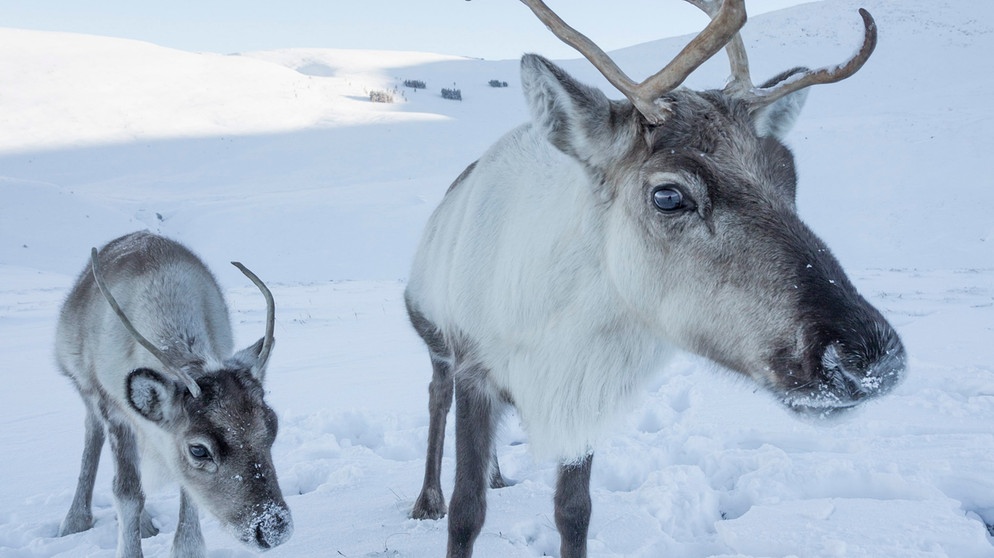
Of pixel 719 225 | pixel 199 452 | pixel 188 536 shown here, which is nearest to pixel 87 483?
pixel 188 536

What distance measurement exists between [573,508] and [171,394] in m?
1.90

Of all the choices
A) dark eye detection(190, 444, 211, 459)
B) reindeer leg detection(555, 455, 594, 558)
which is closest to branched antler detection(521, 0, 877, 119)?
reindeer leg detection(555, 455, 594, 558)

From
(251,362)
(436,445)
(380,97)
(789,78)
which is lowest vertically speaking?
(380,97)

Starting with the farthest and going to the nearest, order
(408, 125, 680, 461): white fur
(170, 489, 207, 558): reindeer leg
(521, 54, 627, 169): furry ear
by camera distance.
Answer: (170, 489, 207, 558): reindeer leg, (408, 125, 680, 461): white fur, (521, 54, 627, 169): furry ear

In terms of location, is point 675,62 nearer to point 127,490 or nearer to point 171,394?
point 171,394

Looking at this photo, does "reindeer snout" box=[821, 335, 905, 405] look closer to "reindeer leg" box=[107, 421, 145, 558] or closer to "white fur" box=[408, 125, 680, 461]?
"white fur" box=[408, 125, 680, 461]

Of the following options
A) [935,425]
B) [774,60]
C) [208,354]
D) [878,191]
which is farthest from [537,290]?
[774,60]

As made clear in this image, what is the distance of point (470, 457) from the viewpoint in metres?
3.22

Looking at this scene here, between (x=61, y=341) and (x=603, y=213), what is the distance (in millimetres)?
3716

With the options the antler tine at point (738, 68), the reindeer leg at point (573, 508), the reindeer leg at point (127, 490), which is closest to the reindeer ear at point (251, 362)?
the reindeer leg at point (127, 490)

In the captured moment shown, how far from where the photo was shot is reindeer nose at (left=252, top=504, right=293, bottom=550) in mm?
3004

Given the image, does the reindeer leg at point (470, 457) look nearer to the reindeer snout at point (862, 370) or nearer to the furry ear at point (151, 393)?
the furry ear at point (151, 393)

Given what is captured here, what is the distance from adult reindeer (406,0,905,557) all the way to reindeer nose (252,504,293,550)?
0.74m

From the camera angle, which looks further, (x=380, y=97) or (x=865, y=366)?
(x=380, y=97)
